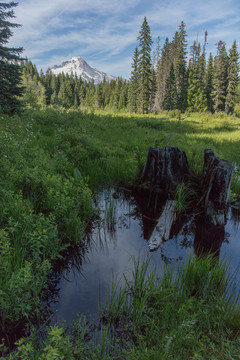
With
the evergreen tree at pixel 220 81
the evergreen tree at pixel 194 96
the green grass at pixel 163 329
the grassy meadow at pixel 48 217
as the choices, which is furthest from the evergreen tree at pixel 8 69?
the evergreen tree at pixel 220 81

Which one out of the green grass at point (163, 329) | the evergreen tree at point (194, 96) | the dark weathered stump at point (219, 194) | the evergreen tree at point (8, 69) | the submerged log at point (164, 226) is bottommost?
the green grass at point (163, 329)

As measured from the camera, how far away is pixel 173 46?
57.8 meters

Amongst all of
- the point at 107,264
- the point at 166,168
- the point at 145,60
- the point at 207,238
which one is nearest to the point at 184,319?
the point at 107,264

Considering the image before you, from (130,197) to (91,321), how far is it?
11.7 ft

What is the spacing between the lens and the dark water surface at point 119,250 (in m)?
2.64

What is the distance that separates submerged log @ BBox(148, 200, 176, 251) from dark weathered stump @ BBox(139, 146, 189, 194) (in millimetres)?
659

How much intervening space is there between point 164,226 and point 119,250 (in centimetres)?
114

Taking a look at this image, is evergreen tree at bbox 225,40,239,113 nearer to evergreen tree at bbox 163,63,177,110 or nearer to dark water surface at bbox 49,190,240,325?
evergreen tree at bbox 163,63,177,110

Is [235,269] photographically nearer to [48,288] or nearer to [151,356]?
[151,356]

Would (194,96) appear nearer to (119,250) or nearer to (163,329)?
(119,250)

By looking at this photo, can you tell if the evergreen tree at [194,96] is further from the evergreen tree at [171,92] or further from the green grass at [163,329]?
the green grass at [163,329]

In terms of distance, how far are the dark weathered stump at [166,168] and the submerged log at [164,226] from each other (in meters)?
0.66

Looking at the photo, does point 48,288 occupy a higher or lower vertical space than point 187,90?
lower

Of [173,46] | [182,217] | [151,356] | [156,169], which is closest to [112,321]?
[151,356]
